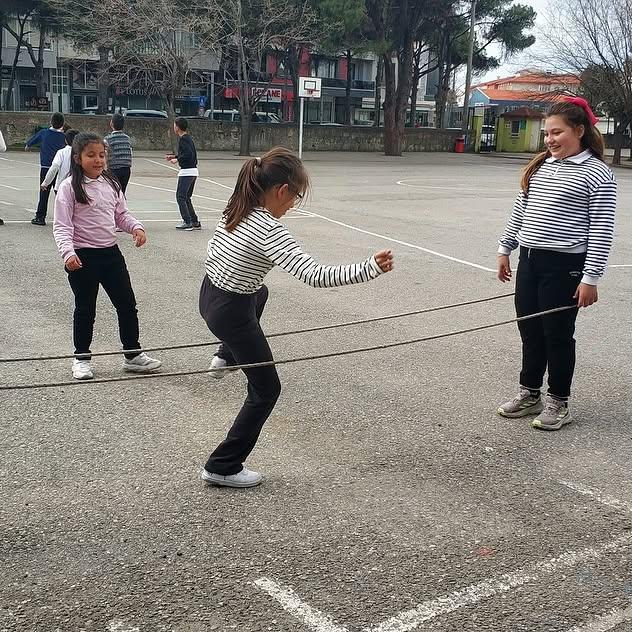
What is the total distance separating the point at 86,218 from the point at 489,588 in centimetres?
379

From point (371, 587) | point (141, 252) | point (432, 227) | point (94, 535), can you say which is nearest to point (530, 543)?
point (371, 587)

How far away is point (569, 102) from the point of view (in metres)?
4.81

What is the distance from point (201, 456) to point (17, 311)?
3930mm

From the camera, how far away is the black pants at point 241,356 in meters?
3.89

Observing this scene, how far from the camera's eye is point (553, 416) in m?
5.02

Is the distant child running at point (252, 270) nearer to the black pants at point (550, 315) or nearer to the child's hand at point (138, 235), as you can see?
the black pants at point (550, 315)

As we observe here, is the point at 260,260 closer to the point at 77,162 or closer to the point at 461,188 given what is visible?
the point at 77,162

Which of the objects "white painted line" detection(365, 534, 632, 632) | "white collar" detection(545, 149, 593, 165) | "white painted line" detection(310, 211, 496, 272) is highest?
"white collar" detection(545, 149, 593, 165)

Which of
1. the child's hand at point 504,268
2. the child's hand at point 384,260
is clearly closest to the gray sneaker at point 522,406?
the child's hand at point 504,268

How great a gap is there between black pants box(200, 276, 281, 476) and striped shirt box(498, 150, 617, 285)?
1.96m

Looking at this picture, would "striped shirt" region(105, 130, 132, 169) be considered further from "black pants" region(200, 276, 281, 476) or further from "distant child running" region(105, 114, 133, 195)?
"black pants" region(200, 276, 281, 476)

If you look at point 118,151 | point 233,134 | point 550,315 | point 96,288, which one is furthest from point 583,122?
point 233,134

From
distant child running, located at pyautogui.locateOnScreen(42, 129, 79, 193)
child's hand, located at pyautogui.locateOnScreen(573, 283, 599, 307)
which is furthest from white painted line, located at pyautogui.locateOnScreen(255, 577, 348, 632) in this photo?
distant child running, located at pyautogui.locateOnScreen(42, 129, 79, 193)

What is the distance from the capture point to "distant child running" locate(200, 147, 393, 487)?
364 centimetres
